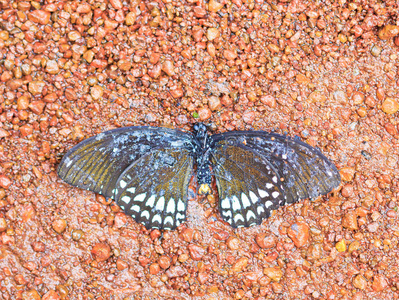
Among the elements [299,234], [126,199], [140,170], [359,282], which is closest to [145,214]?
[126,199]

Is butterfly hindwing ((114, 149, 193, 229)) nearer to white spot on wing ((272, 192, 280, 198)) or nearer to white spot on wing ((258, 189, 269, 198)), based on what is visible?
white spot on wing ((258, 189, 269, 198))

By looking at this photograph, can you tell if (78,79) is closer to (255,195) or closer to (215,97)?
(215,97)

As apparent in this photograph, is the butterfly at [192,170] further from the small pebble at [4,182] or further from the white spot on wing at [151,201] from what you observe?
the small pebble at [4,182]

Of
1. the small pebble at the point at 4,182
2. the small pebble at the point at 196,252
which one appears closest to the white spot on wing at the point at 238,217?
the small pebble at the point at 196,252

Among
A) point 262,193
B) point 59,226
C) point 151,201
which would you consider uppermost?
point 262,193

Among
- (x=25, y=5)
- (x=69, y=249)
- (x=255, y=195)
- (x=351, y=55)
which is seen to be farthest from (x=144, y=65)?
(x=351, y=55)

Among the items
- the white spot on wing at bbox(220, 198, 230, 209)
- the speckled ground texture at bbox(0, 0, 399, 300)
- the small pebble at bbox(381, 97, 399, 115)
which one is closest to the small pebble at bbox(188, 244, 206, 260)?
the speckled ground texture at bbox(0, 0, 399, 300)

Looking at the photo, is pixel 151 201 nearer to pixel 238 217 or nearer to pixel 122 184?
pixel 122 184
